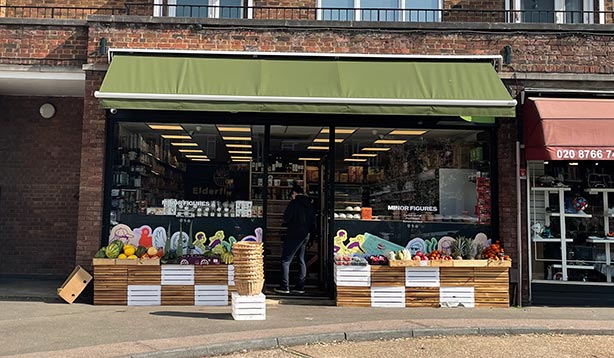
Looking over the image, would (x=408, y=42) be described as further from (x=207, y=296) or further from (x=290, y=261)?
(x=207, y=296)

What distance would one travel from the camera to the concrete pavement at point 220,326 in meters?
6.11

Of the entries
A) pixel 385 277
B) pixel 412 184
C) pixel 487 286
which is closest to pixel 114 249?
pixel 385 277

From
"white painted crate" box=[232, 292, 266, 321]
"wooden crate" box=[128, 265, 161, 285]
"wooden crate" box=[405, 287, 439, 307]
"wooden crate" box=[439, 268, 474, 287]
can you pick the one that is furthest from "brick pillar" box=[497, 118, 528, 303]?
"wooden crate" box=[128, 265, 161, 285]

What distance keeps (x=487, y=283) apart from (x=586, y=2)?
665 centimetres

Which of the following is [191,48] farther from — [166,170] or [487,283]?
[487,283]

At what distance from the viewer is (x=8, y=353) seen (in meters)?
5.86

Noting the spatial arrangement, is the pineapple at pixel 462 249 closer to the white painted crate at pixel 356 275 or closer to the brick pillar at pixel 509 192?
the brick pillar at pixel 509 192

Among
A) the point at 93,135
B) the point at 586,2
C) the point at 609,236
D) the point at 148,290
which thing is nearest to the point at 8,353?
the point at 148,290

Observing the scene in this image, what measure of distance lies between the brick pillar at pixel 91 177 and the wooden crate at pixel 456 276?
229 inches

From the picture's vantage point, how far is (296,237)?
9.52 m

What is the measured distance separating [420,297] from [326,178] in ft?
8.70

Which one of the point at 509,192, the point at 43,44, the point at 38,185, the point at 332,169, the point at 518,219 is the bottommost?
the point at 518,219

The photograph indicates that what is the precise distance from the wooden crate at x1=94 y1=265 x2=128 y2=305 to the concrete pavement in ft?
0.59

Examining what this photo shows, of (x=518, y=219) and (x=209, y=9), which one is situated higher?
(x=209, y=9)
